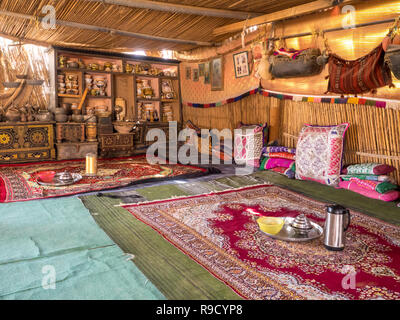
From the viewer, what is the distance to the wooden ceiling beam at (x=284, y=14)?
3669 mm

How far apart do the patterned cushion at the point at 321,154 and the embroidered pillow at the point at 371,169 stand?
172 millimetres

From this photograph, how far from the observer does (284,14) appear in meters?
4.16

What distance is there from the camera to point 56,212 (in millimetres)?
2830

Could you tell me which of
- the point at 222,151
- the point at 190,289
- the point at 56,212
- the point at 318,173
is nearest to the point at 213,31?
the point at 222,151

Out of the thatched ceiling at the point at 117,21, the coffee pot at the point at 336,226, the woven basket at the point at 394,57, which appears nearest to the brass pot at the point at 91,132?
the thatched ceiling at the point at 117,21

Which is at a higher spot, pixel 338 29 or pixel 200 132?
pixel 338 29

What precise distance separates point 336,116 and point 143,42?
A: 3.52 metres

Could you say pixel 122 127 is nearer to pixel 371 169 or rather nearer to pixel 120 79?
pixel 120 79

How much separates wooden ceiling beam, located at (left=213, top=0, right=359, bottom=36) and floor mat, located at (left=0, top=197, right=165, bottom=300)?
3.25 metres

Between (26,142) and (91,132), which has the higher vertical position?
(91,132)

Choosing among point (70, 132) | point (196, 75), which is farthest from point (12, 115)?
point (196, 75)

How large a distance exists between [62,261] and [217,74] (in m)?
4.69
